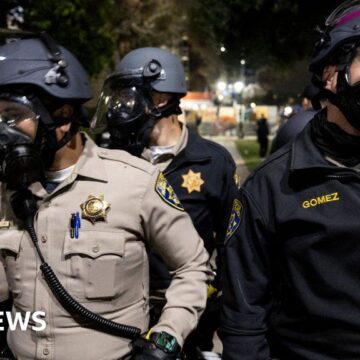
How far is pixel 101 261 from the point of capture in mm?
2141

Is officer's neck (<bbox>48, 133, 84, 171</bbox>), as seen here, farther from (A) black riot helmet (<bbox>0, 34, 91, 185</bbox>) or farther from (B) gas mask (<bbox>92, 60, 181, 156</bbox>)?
(B) gas mask (<bbox>92, 60, 181, 156</bbox>)

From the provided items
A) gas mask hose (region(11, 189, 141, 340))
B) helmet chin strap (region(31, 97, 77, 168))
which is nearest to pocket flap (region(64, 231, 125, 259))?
gas mask hose (region(11, 189, 141, 340))

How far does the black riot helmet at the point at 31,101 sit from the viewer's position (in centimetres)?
216

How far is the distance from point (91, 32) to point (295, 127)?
689 inches

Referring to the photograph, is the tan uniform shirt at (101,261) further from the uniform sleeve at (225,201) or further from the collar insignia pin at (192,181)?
the uniform sleeve at (225,201)

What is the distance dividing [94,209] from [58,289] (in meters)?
0.31

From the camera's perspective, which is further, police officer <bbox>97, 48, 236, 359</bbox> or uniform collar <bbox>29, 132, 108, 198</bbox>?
police officer <bbox>97, 48, 236, 359</bbox>

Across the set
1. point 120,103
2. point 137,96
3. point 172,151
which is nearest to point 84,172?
point 172,151

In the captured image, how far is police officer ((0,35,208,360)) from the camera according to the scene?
2.11 meters

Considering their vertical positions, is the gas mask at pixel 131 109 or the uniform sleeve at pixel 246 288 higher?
the gas mask at pixel 131 109

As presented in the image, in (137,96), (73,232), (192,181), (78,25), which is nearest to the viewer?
(73,232)

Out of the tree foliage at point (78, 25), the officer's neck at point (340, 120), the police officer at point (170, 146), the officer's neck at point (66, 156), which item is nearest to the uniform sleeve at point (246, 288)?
the officer's neck at point (340, 120)

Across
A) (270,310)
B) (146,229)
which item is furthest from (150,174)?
(270,310)

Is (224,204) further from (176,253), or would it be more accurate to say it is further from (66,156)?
(66,156)
